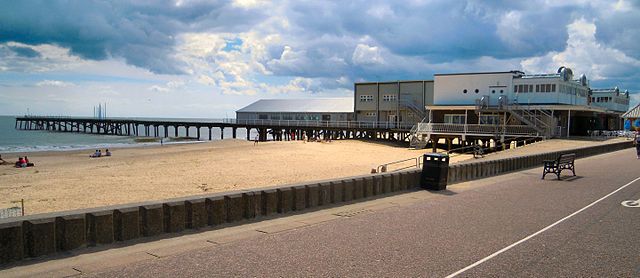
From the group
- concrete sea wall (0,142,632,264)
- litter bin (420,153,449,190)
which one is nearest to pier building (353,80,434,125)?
litter bin (420,153,449,190)

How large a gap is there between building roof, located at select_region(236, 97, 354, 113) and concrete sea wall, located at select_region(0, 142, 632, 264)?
53.7 meters

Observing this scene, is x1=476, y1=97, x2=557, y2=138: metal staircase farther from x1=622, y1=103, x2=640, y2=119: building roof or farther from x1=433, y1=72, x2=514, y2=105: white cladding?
x1=622, y1=103, x2=640, y2=119: building roof

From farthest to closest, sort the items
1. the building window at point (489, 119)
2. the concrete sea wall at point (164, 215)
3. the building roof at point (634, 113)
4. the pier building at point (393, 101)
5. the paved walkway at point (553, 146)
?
the pier building at point (393, 101) → the building window at point (489, 119) → the building roof at point (634, 113) → the paved walkway at point (553, 146) → the concrete sea wall at point (164, 215)

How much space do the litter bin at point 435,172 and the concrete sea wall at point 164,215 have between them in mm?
1247

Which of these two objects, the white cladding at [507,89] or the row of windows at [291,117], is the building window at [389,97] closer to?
the white cladding at [507,89]

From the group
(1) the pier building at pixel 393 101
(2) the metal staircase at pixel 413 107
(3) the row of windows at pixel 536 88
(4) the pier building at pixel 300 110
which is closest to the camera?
(3) the row of windows at pixel 536 88

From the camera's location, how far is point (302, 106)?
73.2 meters

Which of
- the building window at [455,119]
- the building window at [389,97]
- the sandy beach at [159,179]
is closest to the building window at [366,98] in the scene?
the building window at [389,97]

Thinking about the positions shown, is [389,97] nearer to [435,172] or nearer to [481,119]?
[481,119]

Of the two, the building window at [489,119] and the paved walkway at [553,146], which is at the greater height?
the building window at [489,119]

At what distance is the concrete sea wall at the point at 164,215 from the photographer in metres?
6.66

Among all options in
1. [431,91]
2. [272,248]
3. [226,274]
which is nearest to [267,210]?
[272,248]

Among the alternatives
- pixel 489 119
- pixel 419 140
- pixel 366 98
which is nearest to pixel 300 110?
pixel 366 98

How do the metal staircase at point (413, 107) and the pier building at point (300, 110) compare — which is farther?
the pier building at point (300, 110)
